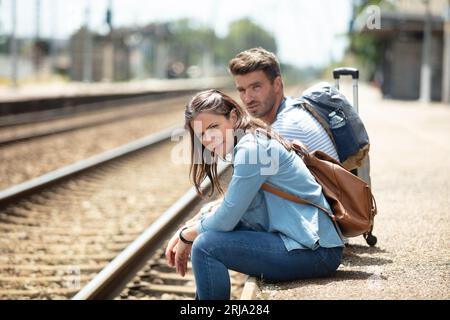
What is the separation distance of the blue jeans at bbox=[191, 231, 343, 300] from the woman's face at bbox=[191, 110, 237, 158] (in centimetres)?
42

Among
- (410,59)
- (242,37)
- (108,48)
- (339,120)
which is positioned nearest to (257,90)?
(339,120)

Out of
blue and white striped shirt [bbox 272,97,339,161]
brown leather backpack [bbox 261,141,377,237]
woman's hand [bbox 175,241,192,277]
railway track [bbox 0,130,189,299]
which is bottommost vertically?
railway track [bbox 0,130,189,299]

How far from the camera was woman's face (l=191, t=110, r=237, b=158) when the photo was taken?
3295 mm

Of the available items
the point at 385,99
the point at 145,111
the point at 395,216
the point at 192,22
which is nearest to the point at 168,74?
the point at 385,99

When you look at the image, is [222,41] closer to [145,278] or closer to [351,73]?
[145,278]

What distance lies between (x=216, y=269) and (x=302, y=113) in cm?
108

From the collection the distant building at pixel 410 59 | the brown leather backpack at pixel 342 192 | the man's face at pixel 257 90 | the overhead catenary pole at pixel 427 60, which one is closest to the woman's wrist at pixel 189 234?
the brown leather backpack at pixel 342 192

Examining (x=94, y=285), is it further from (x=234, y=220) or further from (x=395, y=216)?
(x=395, y=216)

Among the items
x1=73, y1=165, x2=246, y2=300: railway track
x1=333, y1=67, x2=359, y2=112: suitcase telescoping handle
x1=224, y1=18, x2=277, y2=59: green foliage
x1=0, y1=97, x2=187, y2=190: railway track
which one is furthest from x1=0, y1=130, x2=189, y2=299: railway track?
x1=224, y1=18, x2=277, y2=59: green foliage

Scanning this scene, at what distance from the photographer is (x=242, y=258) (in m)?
3.37

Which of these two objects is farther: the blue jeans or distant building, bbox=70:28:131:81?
distant building, bbox=70:28:131:81

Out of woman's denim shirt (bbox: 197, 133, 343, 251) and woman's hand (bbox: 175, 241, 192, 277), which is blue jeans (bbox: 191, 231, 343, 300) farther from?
woman's hand (bbox: 175, 241, 192, 277)

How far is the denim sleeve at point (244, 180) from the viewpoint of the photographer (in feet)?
10.4

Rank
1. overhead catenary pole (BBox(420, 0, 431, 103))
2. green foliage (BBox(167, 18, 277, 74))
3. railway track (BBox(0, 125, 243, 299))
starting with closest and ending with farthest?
1. railway track (BBox(0, 125, 243, 299))
2. overhead catenary pole (BBox(420, 0, 431, 103))
3. green foliage (BBox(167, 18, 277, 74))
